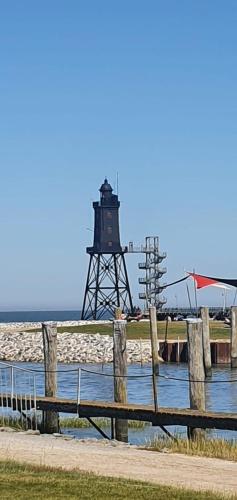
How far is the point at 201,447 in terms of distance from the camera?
20.2 meters

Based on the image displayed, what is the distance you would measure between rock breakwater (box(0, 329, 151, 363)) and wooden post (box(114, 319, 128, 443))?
26.2 m

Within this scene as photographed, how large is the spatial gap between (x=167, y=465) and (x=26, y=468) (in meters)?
2.77

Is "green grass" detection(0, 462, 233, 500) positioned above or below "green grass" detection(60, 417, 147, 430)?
above

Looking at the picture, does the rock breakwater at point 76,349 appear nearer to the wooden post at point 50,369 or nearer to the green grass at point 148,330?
the green grass at point 148,330

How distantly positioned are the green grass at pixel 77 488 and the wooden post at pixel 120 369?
29.5 feet

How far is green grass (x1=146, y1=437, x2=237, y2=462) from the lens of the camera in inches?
755

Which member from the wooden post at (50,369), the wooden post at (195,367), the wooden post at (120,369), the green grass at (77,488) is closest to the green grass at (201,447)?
the wooden post at (195,367)

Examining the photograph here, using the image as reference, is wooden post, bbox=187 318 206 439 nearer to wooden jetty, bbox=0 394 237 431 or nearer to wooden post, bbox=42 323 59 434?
wooden jetty, bbox=0 394 237 431

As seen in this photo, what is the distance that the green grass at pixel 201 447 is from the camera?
1917 cm

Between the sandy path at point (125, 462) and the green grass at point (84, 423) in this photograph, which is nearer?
the sandy path at point (125, 462)

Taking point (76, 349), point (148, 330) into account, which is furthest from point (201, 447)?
point (148, 330)

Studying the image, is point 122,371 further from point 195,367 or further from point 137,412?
point 137,412

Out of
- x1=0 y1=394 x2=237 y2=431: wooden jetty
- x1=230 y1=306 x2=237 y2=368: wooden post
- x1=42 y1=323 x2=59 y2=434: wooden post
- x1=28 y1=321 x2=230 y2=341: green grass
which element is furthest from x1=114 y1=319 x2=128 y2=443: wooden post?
x1=28 y1=321 x2=230 y2=341: green grass

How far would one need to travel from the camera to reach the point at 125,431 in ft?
82.0
